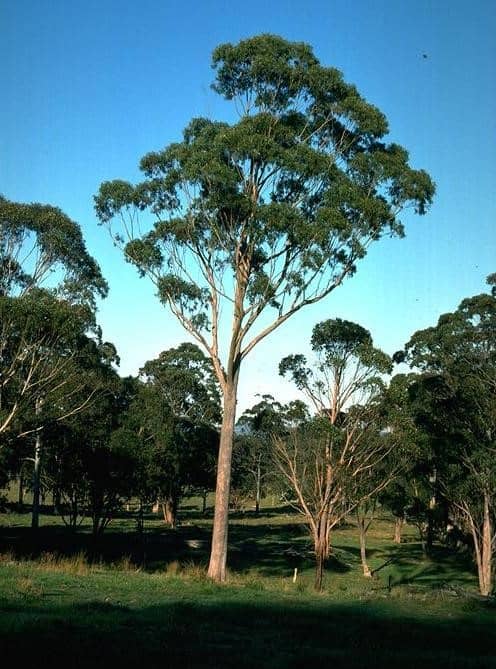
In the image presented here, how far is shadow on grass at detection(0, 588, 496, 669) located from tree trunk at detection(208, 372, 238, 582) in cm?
662

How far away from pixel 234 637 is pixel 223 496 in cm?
1050

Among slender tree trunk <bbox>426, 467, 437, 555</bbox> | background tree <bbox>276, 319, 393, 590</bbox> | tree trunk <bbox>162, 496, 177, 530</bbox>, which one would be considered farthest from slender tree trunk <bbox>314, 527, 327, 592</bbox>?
tree trunk <bbox>162, 496, 177, 530</bbox>

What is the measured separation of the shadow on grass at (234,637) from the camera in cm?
757

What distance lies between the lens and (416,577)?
120 ft

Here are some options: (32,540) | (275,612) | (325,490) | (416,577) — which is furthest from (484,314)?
(32,540)

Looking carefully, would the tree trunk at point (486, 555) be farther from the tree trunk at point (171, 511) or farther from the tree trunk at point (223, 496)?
the tree trunk at point (171, 511)

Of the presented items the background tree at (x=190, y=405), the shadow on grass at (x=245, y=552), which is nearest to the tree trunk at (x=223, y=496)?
the shadow on grass at (x=245, y=552)

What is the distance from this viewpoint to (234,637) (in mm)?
9477

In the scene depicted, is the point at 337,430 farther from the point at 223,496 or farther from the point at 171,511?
the point at 171,511

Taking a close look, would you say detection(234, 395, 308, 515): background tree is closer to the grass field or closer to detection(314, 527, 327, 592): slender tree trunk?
detection(314, 527, 327, 592): slender tree trunk

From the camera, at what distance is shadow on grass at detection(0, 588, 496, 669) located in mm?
7574

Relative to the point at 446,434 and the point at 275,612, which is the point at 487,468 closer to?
the point at 446,434

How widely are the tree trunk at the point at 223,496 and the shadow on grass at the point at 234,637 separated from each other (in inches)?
261

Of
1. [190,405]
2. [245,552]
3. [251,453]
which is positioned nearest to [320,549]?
[245,552]
